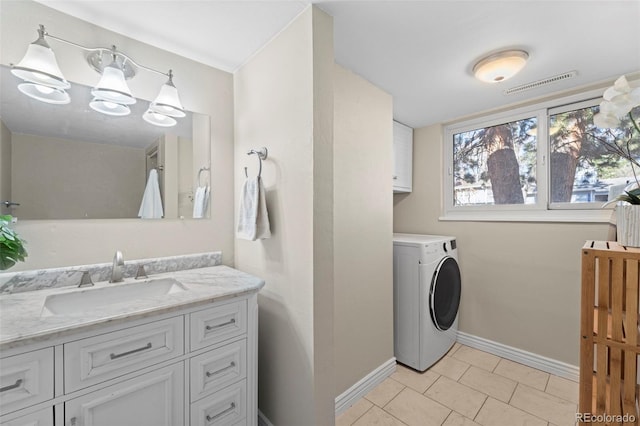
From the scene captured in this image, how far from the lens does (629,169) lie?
178 cm

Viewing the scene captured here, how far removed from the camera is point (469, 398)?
69.1 inches

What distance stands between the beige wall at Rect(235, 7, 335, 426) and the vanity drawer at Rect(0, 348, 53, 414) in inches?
33.9

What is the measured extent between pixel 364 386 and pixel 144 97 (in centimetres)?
226

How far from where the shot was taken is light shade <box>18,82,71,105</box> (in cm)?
116

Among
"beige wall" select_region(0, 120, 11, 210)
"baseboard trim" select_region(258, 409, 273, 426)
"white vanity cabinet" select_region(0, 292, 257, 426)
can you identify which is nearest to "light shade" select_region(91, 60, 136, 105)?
"beige wall" select_region(0, 120, 11, 210)

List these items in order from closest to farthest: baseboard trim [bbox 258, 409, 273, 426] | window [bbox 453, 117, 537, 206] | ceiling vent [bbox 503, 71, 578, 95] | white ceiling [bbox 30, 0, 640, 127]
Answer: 1. white ceiling [bbox 30, 0, 640, 127]
2. baseboard trim [bbox 258, 409, 273, 426]
3. ceiling vent [bbox 503, 71, 578, 95]
4. window [bbox 453, 117, 537, 206]

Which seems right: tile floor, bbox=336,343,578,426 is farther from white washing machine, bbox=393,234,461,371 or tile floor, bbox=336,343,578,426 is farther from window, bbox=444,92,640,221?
window, bbox=444,92,640,221

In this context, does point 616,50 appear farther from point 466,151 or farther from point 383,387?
point 383,387

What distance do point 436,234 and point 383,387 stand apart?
1480 millimetres

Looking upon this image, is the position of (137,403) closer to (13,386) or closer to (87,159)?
(13,386)

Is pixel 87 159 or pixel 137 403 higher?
pixel 87 159

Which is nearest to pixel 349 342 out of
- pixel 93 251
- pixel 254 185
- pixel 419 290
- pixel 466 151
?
pixel 419 290

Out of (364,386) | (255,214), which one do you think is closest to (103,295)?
(255,214)

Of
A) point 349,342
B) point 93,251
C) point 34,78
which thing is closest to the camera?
point 34,78
